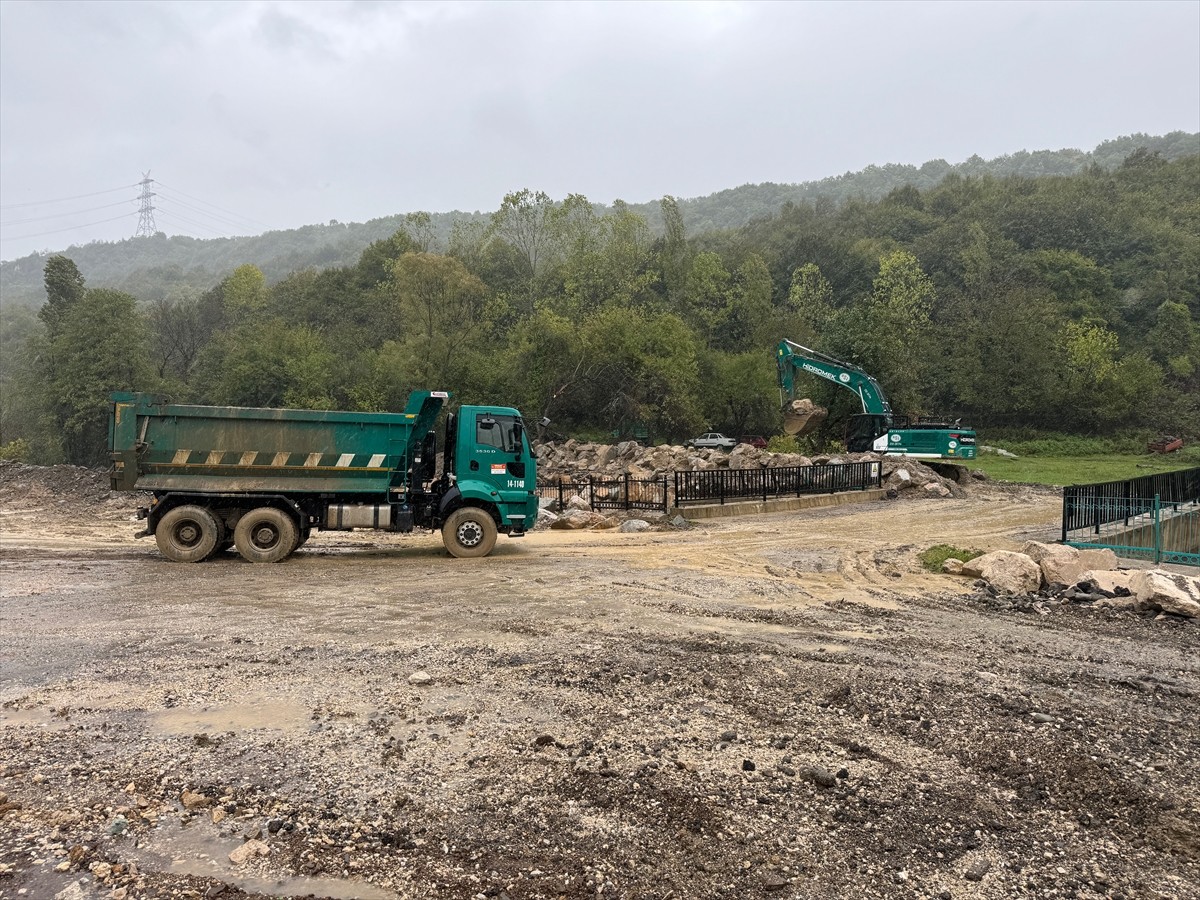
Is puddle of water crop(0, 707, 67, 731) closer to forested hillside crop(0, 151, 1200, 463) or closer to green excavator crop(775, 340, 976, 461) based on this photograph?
green excavator crop(775, 340, 976, 461)

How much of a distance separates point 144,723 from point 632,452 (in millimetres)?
33093

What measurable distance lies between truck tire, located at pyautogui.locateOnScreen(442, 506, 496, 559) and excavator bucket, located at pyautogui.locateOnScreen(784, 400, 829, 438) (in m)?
26.1

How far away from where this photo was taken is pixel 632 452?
38031mm

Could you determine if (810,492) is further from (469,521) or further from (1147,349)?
(1147,349)

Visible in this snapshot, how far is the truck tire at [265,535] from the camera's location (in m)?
13.0

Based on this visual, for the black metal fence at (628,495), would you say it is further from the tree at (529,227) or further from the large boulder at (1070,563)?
the tree at (529,227)

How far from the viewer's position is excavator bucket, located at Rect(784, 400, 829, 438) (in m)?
37.3

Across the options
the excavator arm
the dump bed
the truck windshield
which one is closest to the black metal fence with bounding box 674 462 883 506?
the excavator arm

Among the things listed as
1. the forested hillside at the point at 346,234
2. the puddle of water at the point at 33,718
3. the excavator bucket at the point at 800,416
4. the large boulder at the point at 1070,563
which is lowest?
the puddle of water at the point at 33,718

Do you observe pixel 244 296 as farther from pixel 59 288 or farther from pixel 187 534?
pixel 187 534

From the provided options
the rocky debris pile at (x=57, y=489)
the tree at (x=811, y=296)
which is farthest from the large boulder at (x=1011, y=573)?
the tree at (x=811, y=296)

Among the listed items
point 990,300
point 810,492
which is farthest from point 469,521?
point 990,300

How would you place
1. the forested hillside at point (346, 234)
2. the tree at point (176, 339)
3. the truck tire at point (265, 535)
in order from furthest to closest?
1. the forested hillside at point (346, 234)
2. the tree at point (176, 339)
3. the truck tire at point (265, 535)

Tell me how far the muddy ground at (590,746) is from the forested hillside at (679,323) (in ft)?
110
